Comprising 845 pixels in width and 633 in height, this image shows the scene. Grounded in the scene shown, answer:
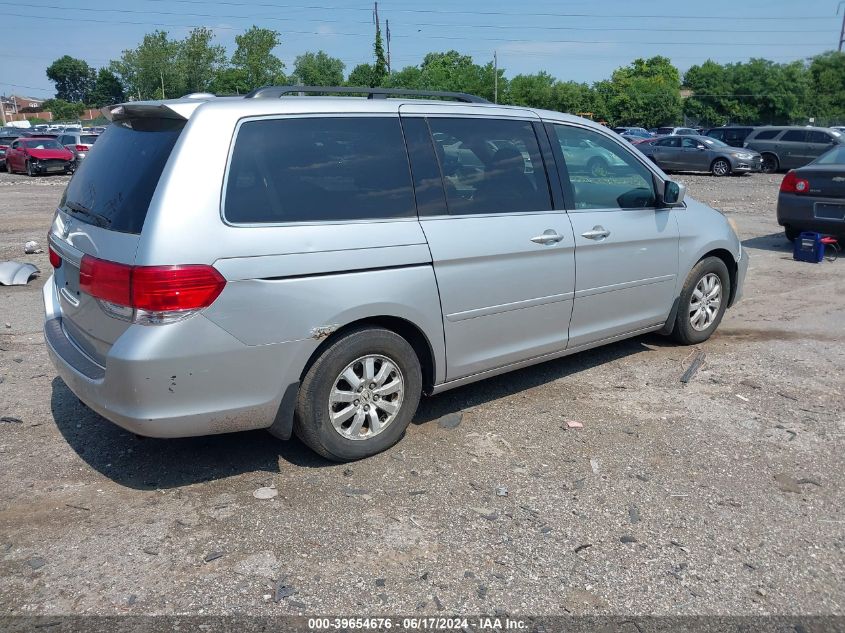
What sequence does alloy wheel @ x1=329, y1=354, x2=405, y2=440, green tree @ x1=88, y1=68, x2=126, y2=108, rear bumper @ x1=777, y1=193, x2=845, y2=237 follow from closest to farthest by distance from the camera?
alloy wheel @ x1=329, y1=354, x2=405, y2=440, rear bumper @ x1=777, y1=193, x2=845, y2=237, green tree @ x1=88, y1=68, x2=126, y2=108

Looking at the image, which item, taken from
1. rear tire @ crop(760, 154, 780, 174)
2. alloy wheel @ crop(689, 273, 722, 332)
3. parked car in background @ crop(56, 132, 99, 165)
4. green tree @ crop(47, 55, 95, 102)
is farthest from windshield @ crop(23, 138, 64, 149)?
Result: green tree @ crop(47, 55, 95, 102)

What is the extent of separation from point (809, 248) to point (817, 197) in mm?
720

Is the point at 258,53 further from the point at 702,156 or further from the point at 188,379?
the point at 188,379

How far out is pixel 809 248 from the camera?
10117 millimetres

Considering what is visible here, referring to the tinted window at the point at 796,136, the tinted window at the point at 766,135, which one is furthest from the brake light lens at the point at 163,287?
the tinted window at the point at 766,135

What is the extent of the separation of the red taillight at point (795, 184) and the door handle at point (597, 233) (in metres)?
6.54

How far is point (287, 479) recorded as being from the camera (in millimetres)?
4023

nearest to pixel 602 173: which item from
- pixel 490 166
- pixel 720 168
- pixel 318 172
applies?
pixel 490 166

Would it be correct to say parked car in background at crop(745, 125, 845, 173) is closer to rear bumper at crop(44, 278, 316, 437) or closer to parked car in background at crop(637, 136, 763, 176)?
parked car in background at crop(637, 136, 763, 176)

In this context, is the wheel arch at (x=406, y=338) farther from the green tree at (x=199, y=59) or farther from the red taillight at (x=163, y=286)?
the green tree at (x=199, y=59)

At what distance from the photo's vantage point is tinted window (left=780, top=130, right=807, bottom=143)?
2788 centimetres

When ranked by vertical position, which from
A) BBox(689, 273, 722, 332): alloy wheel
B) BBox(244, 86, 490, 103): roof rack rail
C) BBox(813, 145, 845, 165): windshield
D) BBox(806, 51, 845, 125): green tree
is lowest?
BBox(689, 273, 722, 332): alloy wheel

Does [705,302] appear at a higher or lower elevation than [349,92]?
lower

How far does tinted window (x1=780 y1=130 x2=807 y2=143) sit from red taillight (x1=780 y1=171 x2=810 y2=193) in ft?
66.1
